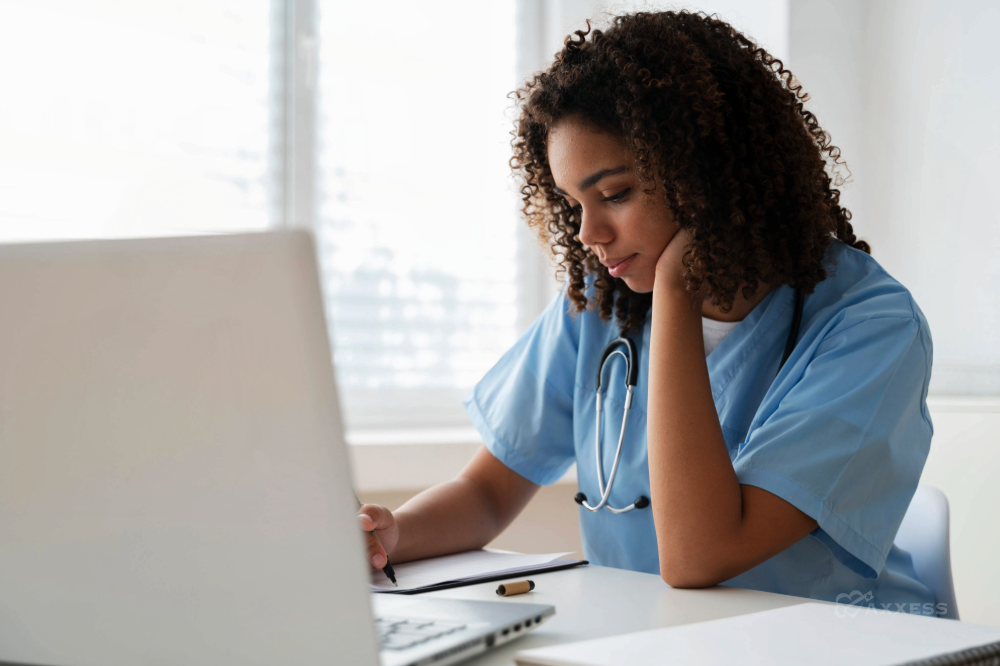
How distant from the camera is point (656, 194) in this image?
1124 mm

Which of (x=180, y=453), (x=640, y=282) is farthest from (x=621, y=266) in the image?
(x=180, y=453)

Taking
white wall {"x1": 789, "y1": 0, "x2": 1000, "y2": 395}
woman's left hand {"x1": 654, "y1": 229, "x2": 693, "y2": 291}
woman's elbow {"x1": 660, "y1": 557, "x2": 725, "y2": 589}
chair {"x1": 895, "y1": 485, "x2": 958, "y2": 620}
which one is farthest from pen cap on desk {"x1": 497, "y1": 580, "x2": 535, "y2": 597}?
white wall {"x1": 789, "y1": 0, "x2": 1000, "y2": 395}

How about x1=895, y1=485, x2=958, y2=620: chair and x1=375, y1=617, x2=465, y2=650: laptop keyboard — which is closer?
x1=375, y1=617, x2=465, y2=650: laptop keyboard

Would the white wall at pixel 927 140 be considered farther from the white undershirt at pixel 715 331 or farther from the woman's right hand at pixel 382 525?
the woman's right hand at pixel 382 525

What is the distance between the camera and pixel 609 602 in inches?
30.7

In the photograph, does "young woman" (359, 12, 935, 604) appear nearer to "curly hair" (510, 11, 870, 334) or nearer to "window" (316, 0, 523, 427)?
"curly hair" (510, 11, 870, 334)

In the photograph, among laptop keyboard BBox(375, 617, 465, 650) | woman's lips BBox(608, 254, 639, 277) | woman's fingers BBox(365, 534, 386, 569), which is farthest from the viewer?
woman's lips BBox(608, 254, 639, 277)

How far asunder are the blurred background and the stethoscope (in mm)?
514

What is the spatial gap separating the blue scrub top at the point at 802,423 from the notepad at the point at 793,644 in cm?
29

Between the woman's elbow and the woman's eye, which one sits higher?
the woman's eye

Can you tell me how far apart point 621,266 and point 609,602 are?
0.55 meters

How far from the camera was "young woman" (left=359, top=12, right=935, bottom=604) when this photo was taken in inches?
37.1

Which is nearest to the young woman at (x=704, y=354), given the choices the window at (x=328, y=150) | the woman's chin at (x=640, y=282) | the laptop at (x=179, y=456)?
the woman's chin at (x=640, y=282)

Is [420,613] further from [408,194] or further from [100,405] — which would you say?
[408,194]
